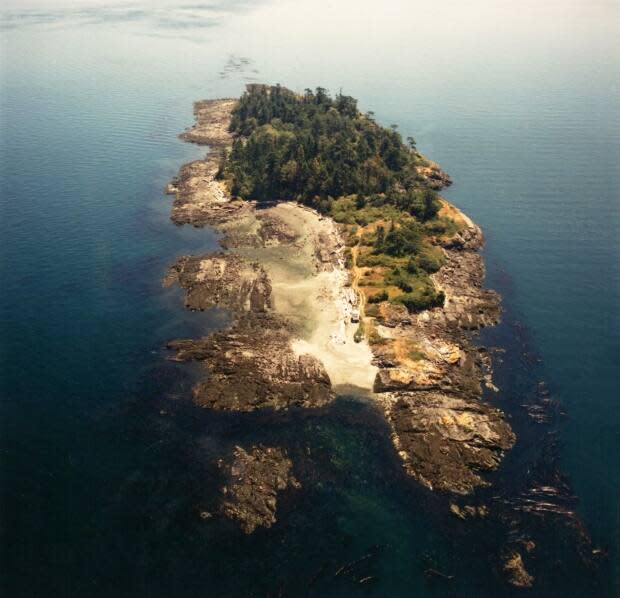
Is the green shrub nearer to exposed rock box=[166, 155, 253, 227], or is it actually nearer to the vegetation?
the vegetation

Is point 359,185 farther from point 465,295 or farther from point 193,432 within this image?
point 193,432

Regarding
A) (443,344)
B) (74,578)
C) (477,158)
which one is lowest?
(74,578)

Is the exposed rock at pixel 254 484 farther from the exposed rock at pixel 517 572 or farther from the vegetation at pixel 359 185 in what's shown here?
the vegetation at pixel 359 185

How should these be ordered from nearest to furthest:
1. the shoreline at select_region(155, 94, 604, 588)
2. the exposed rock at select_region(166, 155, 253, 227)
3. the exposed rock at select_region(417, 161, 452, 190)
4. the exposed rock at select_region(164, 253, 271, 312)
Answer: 1. the shoreline at select_region(155, 94, 604, 588)
2. the exposed rock at select_region(164, 253, 271, 312)
3. the exposed rock at select_region(166, 155, 253, 227)
4. the exposed rock at select_region(417, 161, 452, 190)

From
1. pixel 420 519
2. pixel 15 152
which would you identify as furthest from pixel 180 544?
pixel 15 152

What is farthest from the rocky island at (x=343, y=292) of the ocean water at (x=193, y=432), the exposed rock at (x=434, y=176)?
the ocean water at (x=193, y=432)

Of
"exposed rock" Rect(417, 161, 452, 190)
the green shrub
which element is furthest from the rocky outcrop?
"exposed rock" Rect(417, 161, 452, 190)

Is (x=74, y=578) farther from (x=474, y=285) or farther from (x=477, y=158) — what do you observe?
(x=477, y=158)
